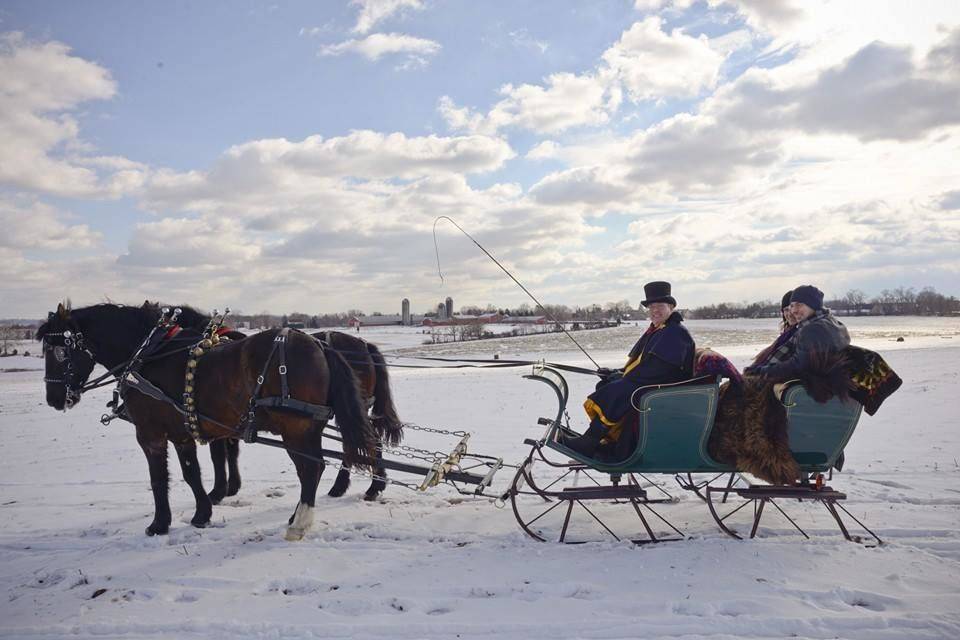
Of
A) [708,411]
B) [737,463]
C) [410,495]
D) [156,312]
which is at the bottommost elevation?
[410,495]

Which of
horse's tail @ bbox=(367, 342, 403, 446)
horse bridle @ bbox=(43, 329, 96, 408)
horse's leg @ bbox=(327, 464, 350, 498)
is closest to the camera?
horse bridle @ bbox=(43, 329, 96, 408)

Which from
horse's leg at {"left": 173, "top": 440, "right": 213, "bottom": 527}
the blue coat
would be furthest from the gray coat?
horse's leg at {"left": 173, "top": 440, "right": 213, "bottom": 527}

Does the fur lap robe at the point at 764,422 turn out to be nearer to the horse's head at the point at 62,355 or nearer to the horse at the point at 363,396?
the horse at the point at 363,396

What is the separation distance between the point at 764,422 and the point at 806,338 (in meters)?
0.69

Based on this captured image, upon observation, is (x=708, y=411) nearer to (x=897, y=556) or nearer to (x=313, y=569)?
(x=897, y=556)

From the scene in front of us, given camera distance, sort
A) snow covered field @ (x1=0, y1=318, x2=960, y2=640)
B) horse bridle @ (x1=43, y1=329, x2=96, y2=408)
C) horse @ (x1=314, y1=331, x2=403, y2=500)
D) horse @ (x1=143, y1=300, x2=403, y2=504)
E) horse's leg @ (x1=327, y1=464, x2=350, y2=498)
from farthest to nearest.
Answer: horse @ (x1=314, y1=331, x2=403, y2=500) < horse's leg @ (x1=327, y1=464, x2=350, y2=498) < horse @ (x1=143, y1=300, x2=403, y2=504) < horse bridle @ (x1=43, y1=329, x2=96, y2=408) < snow covered field @ (x1=0, y1=318, x2=960, y2=640)

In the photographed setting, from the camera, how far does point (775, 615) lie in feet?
10.7

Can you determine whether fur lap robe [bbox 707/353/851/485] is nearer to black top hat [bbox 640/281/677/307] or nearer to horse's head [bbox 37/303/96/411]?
black top hat [bbox 640/281/677/307]

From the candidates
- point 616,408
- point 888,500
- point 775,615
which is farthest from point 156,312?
point 888,500

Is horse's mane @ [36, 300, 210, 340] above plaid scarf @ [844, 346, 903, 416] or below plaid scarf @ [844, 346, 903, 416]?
above

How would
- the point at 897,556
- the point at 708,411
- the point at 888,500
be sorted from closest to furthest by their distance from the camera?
the point at 897,556 → the point at 708,411 → the point at 888,500

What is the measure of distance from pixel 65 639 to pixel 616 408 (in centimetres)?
383

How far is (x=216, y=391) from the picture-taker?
4.91m

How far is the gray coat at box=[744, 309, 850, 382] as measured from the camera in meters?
4.10
